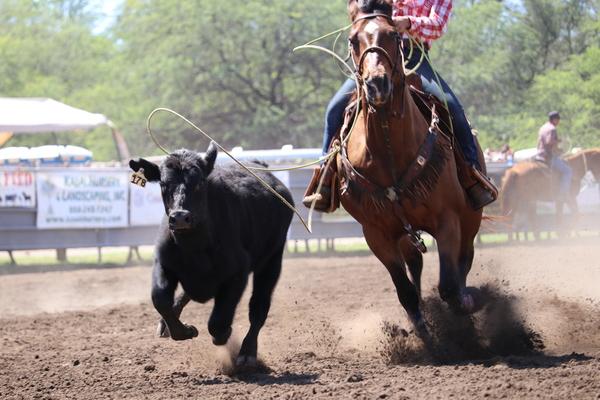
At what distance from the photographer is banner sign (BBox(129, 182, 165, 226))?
1614cm

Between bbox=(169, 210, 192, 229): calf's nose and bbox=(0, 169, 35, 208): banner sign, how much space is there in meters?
9.76

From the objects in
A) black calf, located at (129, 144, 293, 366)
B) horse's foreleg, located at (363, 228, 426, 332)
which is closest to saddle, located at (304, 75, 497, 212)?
horse's foreleg, located at (363, 228, 426, 332)

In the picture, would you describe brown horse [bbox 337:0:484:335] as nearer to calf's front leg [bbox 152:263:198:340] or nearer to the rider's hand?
the rider's hand

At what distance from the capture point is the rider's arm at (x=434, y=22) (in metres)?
7.05

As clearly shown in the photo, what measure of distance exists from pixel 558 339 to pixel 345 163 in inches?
81.5

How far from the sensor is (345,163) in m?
6.84

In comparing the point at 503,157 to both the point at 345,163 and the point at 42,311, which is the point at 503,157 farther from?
the point at 345,163

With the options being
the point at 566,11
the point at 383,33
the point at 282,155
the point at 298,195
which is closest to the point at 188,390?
the point at 383,33

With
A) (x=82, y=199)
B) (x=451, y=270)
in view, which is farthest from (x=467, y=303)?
(x=82, y=199)

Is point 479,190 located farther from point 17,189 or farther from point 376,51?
point 17,189

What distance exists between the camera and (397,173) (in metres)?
6.59

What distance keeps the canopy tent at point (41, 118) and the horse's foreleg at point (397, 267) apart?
1357cm

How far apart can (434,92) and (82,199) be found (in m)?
9.68

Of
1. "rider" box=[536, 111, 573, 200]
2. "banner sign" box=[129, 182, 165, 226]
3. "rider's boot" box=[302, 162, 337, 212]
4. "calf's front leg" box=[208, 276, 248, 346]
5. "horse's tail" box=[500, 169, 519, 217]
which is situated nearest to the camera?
"calf's front leg" box=[208, 276, 248, 346]
